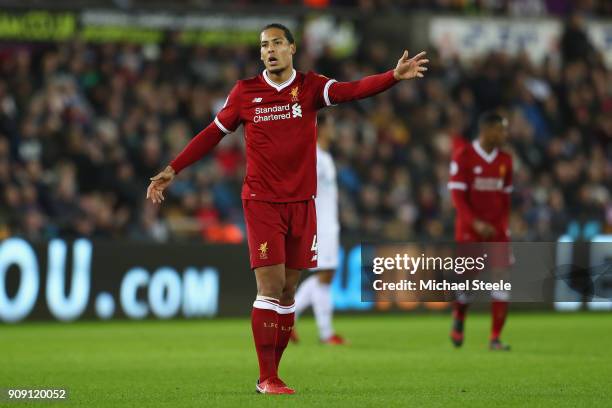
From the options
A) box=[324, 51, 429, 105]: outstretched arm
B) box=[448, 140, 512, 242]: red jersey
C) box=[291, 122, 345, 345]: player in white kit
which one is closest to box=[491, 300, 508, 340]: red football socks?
box=[448, 140, 512, 242]: red jersey

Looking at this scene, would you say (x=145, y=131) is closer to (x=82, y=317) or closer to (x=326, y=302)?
(x=82, y=317)

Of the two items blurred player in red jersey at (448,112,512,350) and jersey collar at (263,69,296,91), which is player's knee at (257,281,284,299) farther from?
blurred player in red jersey at (448,112,512,350)

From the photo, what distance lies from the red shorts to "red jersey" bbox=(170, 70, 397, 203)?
2.9 inches

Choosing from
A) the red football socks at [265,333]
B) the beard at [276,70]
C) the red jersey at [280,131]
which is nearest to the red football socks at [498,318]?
the red jersey at [280,131]

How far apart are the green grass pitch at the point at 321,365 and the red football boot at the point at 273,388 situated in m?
0.07

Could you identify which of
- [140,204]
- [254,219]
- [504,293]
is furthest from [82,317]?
[254,219]

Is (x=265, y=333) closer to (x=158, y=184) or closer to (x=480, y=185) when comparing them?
(x=158, y=184)

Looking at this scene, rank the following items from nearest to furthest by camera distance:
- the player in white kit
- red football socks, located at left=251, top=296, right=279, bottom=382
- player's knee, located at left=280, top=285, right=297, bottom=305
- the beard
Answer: red football socks, located at left=251, top=296, right=279, bottom=382
the beard
player's knee, located at left=280, top=285, right=297, bottom=305
the player in white kit

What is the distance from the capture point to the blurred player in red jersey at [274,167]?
359 inches

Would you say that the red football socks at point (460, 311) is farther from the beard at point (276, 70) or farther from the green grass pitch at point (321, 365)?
the beard at point (276, 70)

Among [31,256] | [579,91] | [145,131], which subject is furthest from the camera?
[579,91]

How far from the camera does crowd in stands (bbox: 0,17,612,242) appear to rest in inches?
802

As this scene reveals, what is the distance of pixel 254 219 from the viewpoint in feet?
30.2

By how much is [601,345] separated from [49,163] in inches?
389
